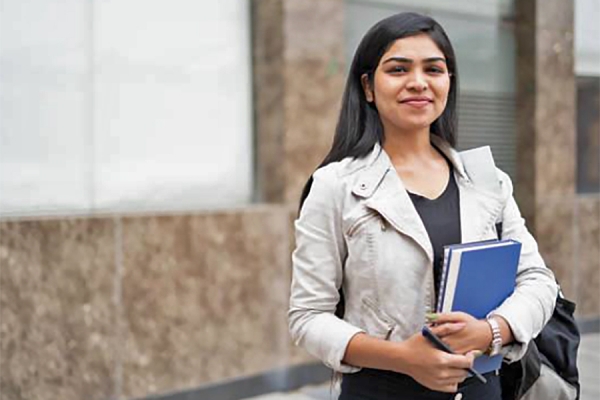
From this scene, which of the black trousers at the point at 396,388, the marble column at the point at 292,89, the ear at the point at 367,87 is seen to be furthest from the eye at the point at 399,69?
the marble column at the point at 292,89

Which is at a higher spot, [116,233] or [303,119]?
[303,119]

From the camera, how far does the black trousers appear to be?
6.11 ft

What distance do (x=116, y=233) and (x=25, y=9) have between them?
152cm

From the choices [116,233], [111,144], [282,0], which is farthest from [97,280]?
[282,0]

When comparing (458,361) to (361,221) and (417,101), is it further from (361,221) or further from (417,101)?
(417,101)

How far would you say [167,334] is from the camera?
545 cm

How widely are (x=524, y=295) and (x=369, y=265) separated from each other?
373 mm

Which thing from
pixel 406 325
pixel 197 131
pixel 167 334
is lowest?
pixel 167 334

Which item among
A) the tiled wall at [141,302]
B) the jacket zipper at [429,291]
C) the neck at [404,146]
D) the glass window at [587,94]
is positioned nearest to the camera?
the jacket zipper at [429,291]

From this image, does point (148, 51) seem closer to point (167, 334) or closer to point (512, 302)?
point (167, 334)

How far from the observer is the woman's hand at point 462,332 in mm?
1665

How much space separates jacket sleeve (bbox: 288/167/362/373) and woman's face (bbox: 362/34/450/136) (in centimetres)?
22

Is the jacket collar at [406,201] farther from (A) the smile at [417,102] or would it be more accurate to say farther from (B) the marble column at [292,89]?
(B) the marble column at [292,89]

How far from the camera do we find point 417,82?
1.85 m
